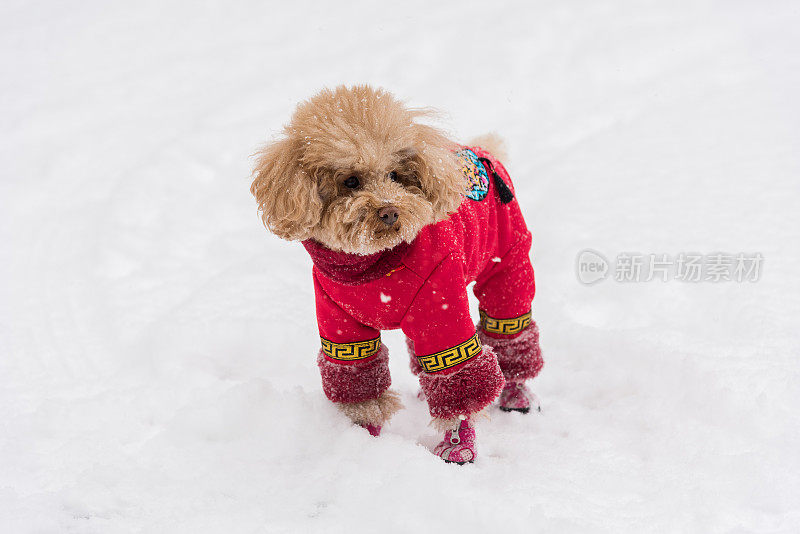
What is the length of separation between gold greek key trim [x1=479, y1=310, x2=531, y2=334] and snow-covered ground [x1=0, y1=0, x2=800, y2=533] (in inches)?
15.4

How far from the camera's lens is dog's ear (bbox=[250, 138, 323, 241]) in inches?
73.0

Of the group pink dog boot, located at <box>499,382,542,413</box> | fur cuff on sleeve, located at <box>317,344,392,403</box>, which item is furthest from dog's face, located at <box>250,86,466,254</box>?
pink dog boot, located at <box>499,382,542,413</box>

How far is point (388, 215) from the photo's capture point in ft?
6.03

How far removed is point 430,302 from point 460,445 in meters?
0.60

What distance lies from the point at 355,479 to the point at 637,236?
2.51 m

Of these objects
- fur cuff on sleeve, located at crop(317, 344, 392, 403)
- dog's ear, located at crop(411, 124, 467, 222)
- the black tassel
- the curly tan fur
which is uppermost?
dog's ear, located at crop(411, 124, 467, 222)

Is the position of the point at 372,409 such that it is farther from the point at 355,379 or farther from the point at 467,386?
the point at 467,386

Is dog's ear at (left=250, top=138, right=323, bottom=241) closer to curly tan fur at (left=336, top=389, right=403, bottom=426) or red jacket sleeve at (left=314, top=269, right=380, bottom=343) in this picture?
red jacket sleeve at (left=314, top=269, right=380, bottom=343)

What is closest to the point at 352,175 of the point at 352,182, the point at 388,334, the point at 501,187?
the point at 352,182

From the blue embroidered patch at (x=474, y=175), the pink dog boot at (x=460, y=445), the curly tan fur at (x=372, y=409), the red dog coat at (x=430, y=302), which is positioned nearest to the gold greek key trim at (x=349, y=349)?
the red dog coat at (x=430, y=302)

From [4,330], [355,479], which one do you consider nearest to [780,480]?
[355,479]

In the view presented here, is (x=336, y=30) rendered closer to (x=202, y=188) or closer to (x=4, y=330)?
(x=202, y=188)

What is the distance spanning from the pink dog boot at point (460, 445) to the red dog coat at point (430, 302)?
0.17 metres

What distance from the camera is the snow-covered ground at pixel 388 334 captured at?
2.16 meters
